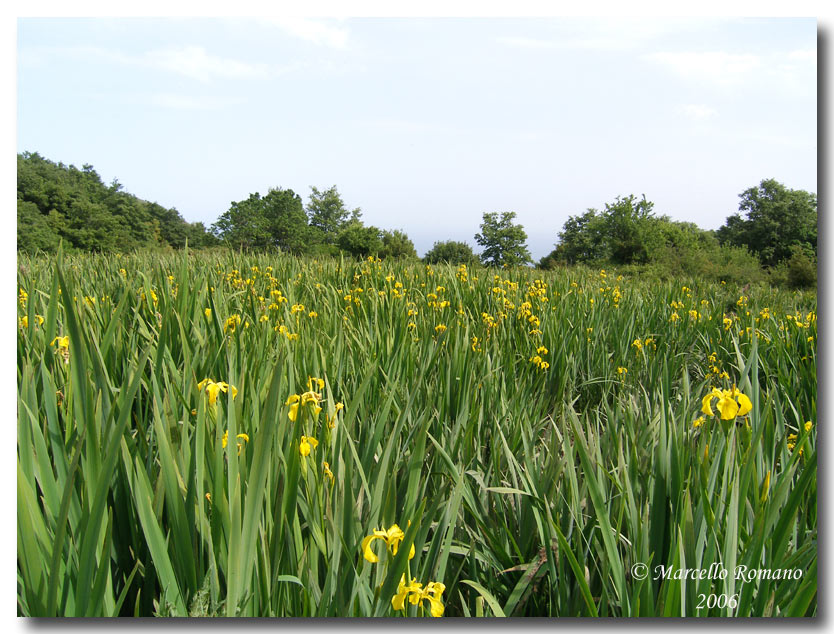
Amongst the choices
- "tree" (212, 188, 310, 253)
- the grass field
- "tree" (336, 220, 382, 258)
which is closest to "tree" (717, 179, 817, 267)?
the grass field

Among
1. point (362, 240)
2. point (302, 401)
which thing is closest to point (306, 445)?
→ point (302, 401)

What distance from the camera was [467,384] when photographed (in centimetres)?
191

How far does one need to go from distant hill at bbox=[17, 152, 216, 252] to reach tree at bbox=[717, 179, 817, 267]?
260 cm

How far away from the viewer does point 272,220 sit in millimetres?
19625

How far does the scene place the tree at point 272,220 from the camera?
16.2m

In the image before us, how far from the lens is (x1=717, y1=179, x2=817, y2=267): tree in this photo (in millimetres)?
1928

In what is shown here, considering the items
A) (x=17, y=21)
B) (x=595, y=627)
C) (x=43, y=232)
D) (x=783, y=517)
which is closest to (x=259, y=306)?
(x=43, y=232)

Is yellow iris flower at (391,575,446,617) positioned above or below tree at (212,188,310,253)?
below

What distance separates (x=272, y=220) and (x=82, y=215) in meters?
16.9

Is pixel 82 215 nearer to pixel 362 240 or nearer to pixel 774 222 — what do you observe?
pixel 774 222

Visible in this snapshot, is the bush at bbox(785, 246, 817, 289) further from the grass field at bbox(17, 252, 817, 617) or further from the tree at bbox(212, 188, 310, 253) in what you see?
the tree at bbox(212, 188, 310, 253)

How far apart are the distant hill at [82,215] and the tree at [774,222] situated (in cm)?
260

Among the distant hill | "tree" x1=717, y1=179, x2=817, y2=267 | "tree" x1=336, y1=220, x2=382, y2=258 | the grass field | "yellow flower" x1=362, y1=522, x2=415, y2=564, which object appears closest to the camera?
"yellow flower" x1=362, y1=522, x2=415, y2=564

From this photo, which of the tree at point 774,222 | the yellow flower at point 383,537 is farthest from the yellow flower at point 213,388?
the tree at point 774,222
